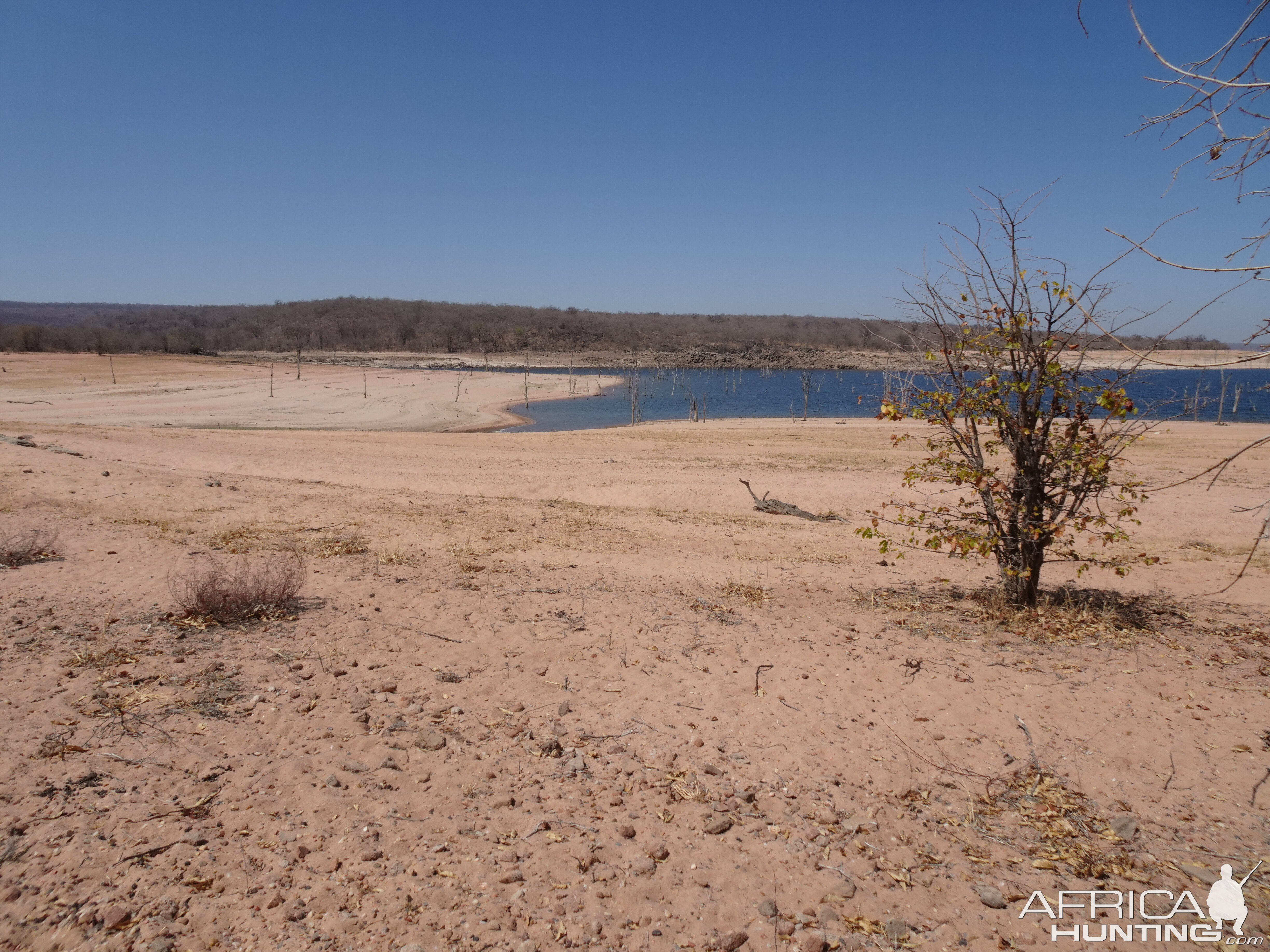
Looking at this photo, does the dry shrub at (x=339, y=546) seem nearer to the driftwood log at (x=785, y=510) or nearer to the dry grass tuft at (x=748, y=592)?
the dry grass tuft at (x=748, y=592)

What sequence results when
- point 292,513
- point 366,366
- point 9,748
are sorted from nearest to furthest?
point 9,748, point 292,513, point 366,366

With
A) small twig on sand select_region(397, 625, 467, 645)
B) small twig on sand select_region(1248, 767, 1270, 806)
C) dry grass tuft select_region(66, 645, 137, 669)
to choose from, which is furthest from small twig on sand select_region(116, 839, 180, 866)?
small twig on sand select_region(1248, 767, 1270, 806)

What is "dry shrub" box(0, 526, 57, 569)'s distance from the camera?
21.7 feet

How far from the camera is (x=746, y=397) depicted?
229ft

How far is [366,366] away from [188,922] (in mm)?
85201

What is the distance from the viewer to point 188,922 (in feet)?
9.11

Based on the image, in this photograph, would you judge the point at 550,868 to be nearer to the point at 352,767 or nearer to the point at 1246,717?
the point at 352,767

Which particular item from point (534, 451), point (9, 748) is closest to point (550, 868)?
point (9, 748)

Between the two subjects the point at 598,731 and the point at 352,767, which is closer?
the point at 352,767

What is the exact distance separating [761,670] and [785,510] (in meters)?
8.41

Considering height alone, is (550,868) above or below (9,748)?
below

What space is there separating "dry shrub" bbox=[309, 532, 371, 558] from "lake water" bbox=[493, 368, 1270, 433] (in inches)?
941

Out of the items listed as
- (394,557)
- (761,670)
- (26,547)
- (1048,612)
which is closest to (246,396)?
(26,547)

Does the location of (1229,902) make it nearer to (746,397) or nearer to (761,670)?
(761,670)
